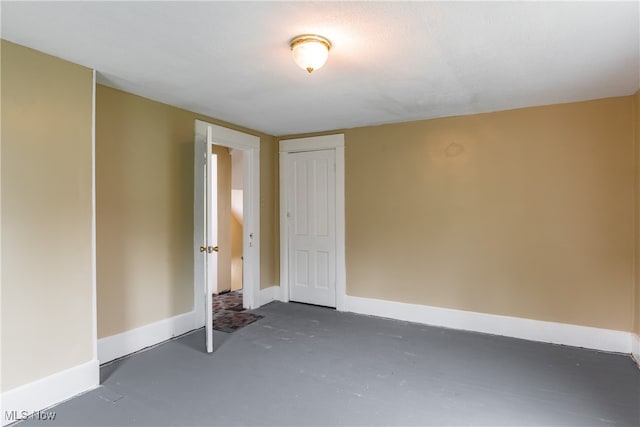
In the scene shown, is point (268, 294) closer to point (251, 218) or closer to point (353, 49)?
point (251, 218)

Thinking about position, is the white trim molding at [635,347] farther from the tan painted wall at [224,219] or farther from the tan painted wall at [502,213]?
the tan painted wall at [224,219]

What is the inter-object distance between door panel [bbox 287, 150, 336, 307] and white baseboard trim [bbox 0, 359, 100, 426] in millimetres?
2631

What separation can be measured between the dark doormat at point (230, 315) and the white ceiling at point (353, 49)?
7.81ft

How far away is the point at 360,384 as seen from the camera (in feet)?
8.20

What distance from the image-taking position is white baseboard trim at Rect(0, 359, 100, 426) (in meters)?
2.03

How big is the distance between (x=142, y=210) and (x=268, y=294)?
2169 millimetres

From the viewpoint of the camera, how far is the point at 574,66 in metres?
2.39

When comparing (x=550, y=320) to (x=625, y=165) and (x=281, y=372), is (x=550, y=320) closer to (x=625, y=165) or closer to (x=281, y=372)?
(x=625, y=165)

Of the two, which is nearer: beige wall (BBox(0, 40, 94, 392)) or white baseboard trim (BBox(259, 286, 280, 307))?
beige wall (BBox(0, 40, 94, 392))

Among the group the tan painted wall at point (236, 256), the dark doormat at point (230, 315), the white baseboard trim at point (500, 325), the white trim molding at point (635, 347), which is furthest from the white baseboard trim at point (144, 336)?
the white trim molding at point (635, 347)

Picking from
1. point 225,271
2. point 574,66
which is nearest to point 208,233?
point 225,271

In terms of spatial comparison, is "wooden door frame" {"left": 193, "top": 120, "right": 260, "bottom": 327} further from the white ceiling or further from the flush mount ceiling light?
the flush mount ceiling light

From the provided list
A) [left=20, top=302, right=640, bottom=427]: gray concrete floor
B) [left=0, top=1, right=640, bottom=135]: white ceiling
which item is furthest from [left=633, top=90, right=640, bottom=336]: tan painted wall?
[left=20, top=302, right=640, bottom=427]: gray concrete floor

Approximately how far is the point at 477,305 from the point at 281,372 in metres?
2.22
